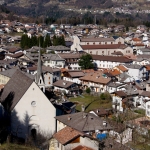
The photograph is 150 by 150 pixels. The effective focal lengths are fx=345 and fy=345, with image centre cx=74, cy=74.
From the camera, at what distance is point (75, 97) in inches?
773

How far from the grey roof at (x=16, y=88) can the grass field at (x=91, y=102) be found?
16.0 feet

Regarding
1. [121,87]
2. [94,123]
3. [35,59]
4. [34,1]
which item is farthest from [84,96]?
[34,1]

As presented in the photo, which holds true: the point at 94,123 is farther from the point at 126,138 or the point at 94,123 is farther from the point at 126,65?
the point at 126,65

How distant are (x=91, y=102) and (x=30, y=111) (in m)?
7.08

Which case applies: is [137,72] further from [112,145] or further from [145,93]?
[112,145]

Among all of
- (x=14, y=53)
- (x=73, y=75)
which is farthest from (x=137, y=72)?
(x=14, y=53)

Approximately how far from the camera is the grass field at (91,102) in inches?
694

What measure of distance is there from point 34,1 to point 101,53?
85.4 metres

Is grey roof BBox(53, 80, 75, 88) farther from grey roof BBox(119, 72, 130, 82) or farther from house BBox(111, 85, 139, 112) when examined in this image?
grey roof BBox(119, 72, 130, 82)

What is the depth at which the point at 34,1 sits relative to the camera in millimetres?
112562

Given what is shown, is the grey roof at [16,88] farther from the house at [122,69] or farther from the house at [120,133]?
the house at [122,69]

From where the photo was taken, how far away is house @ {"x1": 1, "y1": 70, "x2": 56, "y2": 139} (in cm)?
1159

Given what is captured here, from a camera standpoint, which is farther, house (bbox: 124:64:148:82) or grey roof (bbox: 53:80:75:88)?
house (bbox: 124:64:148:82)

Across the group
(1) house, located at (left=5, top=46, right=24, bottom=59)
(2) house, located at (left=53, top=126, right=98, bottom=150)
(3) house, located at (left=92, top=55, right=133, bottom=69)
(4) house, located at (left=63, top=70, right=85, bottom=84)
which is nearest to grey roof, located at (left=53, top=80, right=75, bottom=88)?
(4) house, located at (left=63, top=70, right=85, bottom=84)
